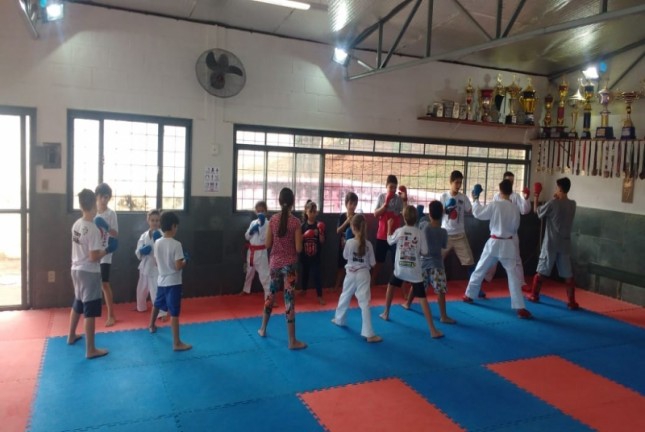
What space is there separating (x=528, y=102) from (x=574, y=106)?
27.5 inches

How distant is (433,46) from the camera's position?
7.09 metres

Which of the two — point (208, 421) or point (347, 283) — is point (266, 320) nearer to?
point (347, 283)

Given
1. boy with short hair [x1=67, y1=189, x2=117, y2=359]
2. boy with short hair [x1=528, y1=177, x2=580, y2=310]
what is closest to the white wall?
boy with short hair [x1=528, y1=177, x2=580, y2=310]

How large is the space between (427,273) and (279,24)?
351cm

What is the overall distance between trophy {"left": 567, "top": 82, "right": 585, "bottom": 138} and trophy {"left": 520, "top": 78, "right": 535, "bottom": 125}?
575 mm

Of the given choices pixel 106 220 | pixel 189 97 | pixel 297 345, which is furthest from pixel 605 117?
pixel 106 220

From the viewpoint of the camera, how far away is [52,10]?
5215mm

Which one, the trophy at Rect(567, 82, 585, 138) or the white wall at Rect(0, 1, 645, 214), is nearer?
the white wall at Rect(0, 1, 645, 214)

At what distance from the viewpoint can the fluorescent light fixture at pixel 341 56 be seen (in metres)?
6.89

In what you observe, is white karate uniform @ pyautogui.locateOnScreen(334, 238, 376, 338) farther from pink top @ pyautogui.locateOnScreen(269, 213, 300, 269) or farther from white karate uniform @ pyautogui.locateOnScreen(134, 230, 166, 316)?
white karate uniform @ pyautogui.locateOnScreen(134, 230, 166, 316)

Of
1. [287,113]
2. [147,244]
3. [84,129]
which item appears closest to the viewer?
[147,244]

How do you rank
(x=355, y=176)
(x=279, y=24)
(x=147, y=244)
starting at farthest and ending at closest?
(x=355, y=176) → (x=279, y=24) → (x=147, y=244)

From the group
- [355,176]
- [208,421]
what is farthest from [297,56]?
[208,421]

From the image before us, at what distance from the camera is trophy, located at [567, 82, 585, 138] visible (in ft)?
25.5
